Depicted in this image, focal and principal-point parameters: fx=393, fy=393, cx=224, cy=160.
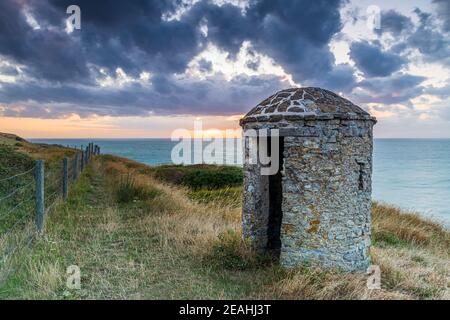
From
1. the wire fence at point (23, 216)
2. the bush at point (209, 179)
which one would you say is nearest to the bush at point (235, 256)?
the wire fence at point (23, 216)

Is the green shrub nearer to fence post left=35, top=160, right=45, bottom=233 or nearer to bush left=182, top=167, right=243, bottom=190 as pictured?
bush left=182, top=167, right=243, bottom=190

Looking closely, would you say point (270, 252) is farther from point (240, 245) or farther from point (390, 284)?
point (390, 284)

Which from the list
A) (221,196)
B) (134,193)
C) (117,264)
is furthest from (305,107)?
(221,196)

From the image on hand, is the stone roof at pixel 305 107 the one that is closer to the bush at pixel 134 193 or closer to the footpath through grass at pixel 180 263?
the footpath through grass at pixel 180 263

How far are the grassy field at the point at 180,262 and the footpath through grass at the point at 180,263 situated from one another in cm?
1

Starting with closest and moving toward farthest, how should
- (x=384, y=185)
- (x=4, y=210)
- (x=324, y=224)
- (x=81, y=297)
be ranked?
(x=81, y=297)
(x=324, y=224)
(x=4, y=210)
(x=384, y=185)

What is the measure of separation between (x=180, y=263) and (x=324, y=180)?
8.78 ft

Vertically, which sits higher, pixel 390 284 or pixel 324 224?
pixel 324 224

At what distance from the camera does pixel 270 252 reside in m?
6.77

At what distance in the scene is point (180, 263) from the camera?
640cm

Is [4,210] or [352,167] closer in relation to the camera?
[352,167]
